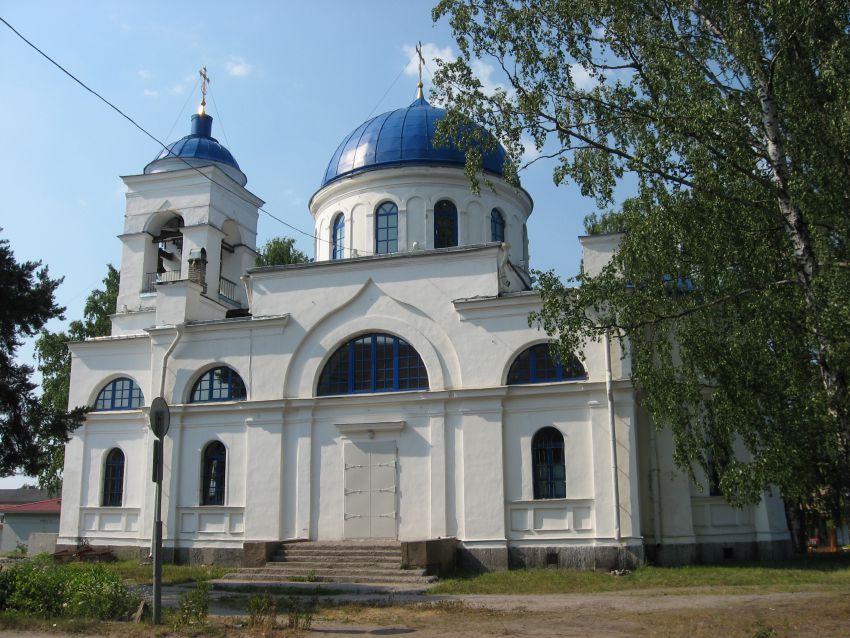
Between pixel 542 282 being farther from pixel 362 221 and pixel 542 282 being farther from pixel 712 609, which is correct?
pixel 362 221

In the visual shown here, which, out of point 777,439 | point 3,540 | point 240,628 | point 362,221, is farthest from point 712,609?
point 3,540

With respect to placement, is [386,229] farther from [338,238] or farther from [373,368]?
[373,368]

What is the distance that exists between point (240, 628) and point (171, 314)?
13146 millimetres

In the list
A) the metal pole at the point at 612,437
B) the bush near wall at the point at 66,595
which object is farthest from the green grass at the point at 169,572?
the metal pole at the point at 612,437

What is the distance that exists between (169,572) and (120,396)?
20.8ft

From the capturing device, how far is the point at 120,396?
2297cm

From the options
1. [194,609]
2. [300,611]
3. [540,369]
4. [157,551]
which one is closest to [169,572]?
[300,611]

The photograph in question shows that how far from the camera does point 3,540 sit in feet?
101

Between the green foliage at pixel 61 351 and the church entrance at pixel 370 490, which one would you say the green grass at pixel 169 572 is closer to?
the church entrance at pixel 370 490

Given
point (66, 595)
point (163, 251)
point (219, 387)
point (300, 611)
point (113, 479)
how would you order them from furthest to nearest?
point (163, 251) < point (113, 479) < point (219, 387) < point (300, 611) < point (66, 595)

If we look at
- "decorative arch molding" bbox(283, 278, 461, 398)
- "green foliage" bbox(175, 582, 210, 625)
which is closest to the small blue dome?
"decorative arch molding" bbox(283, 278, 461, 398)

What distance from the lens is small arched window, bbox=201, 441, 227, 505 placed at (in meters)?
20.7

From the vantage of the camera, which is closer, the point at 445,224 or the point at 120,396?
the point at 120,396

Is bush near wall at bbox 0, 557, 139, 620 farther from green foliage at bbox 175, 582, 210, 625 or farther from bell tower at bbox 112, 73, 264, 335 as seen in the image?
bell tower at bbox 112, 73, 264, 335
